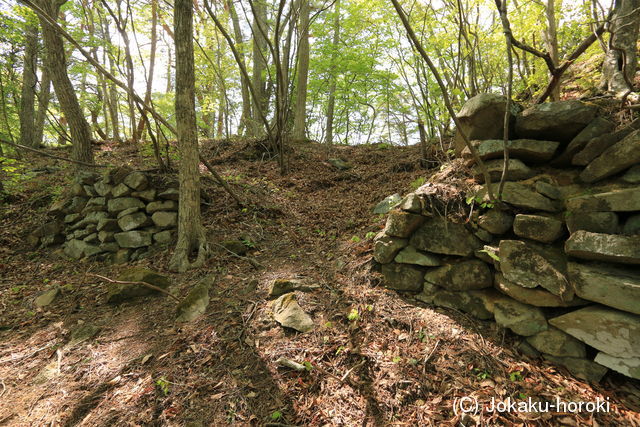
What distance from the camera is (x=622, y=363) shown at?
2.17m

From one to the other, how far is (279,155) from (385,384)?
593 centimetres

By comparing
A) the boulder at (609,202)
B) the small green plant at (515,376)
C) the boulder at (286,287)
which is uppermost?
the boulder at (609,202)

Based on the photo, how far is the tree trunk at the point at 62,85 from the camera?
19.1 ft

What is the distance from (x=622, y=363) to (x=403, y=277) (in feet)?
6.07

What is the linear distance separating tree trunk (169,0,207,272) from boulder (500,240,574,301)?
399cm

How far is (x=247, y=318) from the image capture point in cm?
310

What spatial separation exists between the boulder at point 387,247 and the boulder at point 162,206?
146 inches

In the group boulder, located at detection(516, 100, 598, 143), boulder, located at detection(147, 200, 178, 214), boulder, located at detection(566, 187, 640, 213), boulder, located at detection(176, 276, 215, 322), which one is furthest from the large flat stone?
boulder, located at detection(147, 200, 178, 214)

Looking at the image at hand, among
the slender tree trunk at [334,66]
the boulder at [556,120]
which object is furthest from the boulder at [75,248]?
the slender tree trunk at [334,66]

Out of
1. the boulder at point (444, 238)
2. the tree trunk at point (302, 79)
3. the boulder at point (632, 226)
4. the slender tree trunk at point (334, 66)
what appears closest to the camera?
the boulder at point (632, 226)

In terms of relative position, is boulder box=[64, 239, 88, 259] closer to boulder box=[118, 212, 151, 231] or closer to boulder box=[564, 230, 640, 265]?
boulder box=[118, 212, 151, 231]

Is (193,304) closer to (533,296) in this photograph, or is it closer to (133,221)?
(133,221)

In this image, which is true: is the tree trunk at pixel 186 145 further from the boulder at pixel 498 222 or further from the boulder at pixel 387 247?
the boulder at pixel 498 222

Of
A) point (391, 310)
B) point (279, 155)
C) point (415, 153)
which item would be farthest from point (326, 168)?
point (391, 310)
